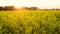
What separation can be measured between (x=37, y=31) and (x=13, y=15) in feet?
1.12

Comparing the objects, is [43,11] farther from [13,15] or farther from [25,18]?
[13,15]

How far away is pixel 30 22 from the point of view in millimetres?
1951

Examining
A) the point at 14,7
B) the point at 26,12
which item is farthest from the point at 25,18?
the point at 14,7

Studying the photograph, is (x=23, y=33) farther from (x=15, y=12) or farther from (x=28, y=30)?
(x=15, y=12)

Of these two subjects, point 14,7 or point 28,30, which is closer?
point 28,30

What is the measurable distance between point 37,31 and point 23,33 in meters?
0.16

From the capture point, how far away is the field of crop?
1908 millimetres

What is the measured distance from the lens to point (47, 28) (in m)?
1.92

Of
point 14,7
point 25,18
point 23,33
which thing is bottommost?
point 23,33

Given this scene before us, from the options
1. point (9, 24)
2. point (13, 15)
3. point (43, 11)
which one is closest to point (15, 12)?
point (13, 15)

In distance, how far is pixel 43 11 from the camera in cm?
201

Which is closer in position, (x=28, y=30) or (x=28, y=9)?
(x=28, y=30)

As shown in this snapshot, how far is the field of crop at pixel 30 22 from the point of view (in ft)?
6.26

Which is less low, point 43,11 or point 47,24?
point 43,11
